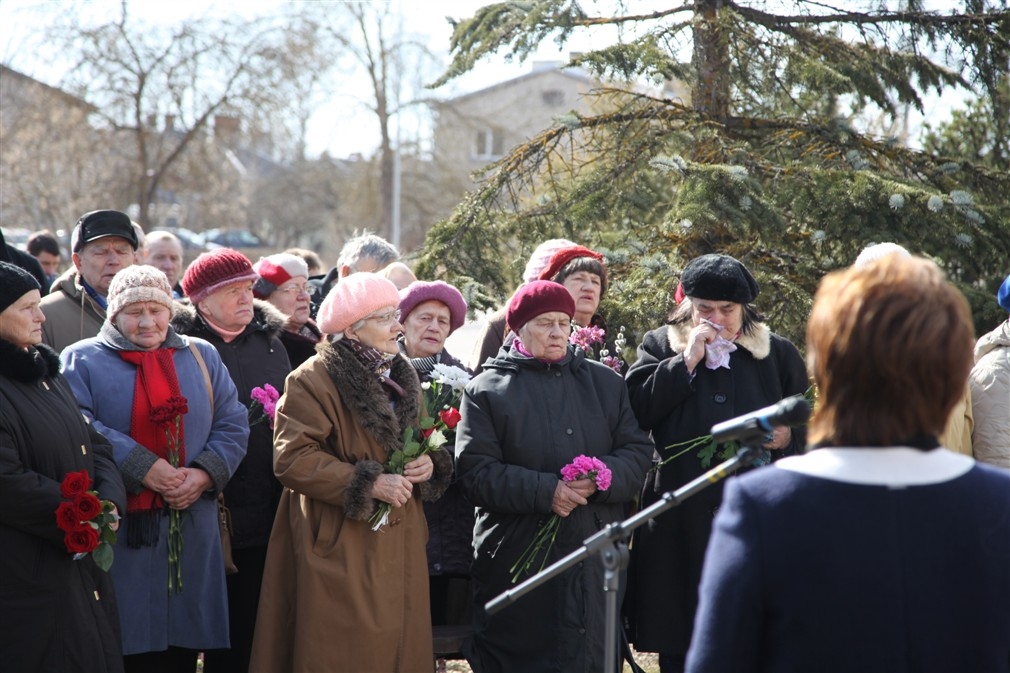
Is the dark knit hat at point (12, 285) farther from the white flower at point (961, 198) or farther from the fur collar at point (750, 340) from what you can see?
the white flower at point (961, 198)

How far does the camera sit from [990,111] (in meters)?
8.58

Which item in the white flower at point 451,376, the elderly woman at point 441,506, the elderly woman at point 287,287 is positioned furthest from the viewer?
the elderly woman at point 287,287

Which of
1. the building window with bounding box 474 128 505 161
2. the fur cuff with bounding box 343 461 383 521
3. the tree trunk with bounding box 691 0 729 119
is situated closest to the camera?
the fur cuff with bounding box 343 461 383 521

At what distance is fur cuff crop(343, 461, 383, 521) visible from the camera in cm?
427

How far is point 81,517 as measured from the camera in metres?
3.82

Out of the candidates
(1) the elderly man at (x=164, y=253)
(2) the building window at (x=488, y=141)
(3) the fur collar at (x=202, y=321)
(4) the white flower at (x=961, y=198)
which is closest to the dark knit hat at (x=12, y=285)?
(3) the fur collar at (x=202, y=321)

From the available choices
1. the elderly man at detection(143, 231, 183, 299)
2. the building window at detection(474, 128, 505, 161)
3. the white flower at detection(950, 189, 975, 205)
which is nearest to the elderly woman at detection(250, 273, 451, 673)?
the elderly man at detection(143, 231, 183, 299)

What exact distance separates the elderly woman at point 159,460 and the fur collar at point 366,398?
0.66 m

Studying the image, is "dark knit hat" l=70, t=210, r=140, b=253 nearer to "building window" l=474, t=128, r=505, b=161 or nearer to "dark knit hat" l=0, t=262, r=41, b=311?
"dark knit hat" l=0, t=262, r=41, b=311

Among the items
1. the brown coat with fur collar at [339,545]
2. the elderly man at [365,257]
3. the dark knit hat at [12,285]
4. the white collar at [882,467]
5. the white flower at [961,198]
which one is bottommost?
the brown coat with fur collar at [339,545]

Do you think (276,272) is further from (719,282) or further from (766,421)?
(766,421)

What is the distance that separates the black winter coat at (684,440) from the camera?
474 cm

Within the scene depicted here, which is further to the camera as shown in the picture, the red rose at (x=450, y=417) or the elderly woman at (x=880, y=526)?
the red rose at (x=450, y=417)

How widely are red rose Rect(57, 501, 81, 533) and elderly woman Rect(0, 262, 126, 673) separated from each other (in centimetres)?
7
